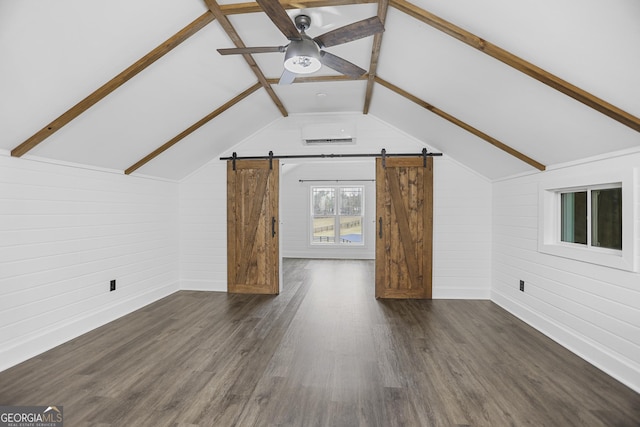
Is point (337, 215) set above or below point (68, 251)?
above

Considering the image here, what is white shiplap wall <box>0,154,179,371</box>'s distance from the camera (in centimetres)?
271

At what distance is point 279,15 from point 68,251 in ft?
10.2

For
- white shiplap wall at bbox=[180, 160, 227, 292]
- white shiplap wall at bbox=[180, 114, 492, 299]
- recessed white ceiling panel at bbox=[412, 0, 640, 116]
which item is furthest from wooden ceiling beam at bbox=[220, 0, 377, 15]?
white shiplap wall at bbox=[180, 160, 227, 292]

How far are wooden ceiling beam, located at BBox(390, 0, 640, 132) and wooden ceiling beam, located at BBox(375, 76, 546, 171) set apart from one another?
4.22ft

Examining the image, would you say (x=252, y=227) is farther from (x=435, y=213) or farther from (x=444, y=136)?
(x=444, y=136)

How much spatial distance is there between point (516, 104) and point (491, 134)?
73 cm

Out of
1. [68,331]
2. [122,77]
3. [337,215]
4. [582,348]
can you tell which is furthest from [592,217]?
[337,215]

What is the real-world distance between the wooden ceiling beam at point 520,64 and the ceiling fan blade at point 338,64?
0.53 m

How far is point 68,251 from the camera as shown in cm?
325

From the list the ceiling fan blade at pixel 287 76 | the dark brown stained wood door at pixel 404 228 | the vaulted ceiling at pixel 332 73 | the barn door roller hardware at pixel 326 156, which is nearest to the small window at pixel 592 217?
the vaulted ceiling at pixel 332 73

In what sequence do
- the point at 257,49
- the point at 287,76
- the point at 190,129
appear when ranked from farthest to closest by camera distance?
the point at 190,129, the point at 287,76, the point at 257,49

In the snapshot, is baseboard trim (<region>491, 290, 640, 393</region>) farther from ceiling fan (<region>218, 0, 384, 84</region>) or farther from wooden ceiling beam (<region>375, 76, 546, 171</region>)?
ceiling fan (<region>218, 0, 384, 84</region>)

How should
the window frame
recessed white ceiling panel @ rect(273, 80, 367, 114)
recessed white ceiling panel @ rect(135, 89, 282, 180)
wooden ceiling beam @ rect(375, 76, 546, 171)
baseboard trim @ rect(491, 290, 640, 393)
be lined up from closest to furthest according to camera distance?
baseboard trim @ rect(491, 290, 640, 393) → wooden ceiling beam @ rect(375, 76, 546, 171) → recessed white ceiling panel @ rect(273, 80, 367, 114) → recessed white ceiling panel @ rect(135, 89, 282, 180) → the window frame

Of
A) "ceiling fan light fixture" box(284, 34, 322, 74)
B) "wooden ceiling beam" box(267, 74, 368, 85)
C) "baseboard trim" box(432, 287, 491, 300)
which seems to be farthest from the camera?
"baseboard trim" box(432, 287, 491, 300)
